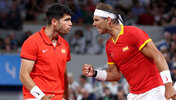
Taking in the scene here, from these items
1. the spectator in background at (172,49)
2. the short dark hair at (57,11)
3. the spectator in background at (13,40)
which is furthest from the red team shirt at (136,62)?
the spectator in background at (13,40)

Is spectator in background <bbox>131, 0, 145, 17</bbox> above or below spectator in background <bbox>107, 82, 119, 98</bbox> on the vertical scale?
above

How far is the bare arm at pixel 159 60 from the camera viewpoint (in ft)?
17.5

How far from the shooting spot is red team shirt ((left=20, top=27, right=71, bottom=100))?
570 centimetres

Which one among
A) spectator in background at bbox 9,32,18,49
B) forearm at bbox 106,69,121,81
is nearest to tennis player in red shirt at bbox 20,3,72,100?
forearm at bbox 106,69,121,81

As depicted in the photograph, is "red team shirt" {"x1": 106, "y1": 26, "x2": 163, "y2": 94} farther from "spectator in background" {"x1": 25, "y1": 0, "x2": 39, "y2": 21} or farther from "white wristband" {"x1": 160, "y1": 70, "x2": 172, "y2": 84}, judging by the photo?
"spectator in background" {"x1": 25, "y1": 0, "x2": 39, "y2": 21}

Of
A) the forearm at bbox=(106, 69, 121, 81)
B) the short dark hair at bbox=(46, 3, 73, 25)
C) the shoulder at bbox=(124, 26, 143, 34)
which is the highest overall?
the short dark hair at bbox=(46, 3, 73, 25)

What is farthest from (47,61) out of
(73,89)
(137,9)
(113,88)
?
(137,9)

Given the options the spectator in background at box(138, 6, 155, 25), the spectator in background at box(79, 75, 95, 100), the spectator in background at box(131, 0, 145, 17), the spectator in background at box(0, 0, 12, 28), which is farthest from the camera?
the spectator in background at box(131, 0, 145, 17)

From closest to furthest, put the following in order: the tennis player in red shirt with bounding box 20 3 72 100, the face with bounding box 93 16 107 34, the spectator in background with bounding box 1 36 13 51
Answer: the tennis player in red shirt with bounding box 20 3 72 100
the face with bounding box 93 16 107 34
the spectator in background with bounding box 1 36 13 51

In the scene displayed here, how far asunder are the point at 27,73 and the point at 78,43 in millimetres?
8832

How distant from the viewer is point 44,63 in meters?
5.79

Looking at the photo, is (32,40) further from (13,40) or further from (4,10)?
(4,10)

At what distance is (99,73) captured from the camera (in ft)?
21.4

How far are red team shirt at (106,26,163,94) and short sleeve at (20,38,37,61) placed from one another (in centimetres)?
131
